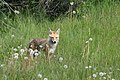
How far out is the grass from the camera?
21.1 ft

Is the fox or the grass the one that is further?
the fox

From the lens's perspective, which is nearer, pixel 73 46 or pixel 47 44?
pixel 47 44

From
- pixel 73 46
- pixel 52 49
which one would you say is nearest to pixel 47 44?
pixel 52 49

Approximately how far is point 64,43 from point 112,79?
2.30 metres

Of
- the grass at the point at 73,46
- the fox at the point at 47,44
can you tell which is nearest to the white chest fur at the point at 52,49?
the fox at the point at 47,44

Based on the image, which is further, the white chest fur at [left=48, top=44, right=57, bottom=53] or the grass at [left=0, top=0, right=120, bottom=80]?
the white chest fur at [left=48, top=44, right=57, bottom=53]

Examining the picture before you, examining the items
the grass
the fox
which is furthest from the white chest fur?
the grass

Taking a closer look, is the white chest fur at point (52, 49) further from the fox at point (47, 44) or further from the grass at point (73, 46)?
the grass at point (73, 46)

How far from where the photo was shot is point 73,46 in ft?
26.7

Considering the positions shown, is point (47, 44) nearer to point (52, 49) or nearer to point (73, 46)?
point (52, 49)

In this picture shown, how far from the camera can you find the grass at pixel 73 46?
6445 millimetres

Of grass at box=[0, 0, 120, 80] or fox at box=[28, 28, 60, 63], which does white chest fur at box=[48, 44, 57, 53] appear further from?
grass at box=[0, 0, 120, 80]

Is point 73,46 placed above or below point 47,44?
below

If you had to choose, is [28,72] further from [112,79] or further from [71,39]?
[71,39]
